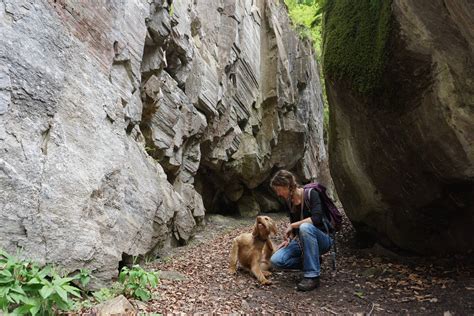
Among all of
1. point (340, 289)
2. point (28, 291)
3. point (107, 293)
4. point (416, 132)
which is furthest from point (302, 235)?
point (28, 291)

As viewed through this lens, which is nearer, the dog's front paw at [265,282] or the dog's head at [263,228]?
the dog's front paw at [265,282]

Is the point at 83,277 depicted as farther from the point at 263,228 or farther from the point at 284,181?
the point at 284,181

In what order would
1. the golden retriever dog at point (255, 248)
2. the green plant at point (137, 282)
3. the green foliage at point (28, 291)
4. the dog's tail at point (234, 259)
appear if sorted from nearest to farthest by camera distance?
the green foliage at point (28, 291) < the green plant at point (137, 282) < the golden retriever dog at point (255, 248) < the dog's tail at point (234, 259)

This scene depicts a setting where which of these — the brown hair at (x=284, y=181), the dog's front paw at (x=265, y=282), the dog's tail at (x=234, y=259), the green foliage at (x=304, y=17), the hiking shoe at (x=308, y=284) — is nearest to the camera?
the hiking shoe at (x=308, y=284)

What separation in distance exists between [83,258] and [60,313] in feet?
3.44

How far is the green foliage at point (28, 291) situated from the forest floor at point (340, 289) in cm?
107

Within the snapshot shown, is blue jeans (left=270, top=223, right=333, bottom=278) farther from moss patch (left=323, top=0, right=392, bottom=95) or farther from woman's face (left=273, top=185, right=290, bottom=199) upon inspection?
moss patch (left=323, top=0, right=392, bottom=95)

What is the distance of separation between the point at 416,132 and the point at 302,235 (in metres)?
2.36

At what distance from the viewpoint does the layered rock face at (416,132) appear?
15.4 ft

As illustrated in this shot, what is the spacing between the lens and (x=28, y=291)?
358 cm

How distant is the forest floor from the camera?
4707mm

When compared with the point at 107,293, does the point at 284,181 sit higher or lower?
higher

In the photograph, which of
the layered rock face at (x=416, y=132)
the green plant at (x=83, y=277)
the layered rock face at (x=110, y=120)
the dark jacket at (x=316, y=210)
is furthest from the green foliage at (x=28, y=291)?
the layered rock face at (x=416, y=132)

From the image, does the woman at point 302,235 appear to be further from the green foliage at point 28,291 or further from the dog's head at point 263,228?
the green foliage at point 28,291
